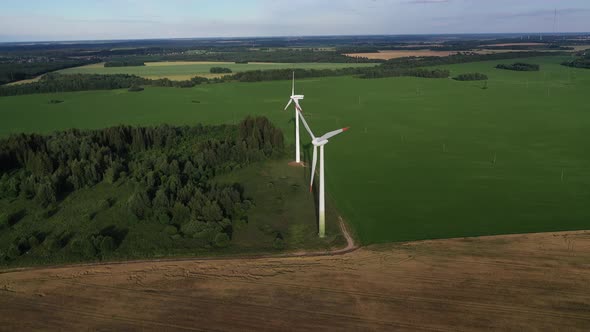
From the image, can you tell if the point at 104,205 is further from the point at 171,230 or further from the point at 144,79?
the point at 144,79

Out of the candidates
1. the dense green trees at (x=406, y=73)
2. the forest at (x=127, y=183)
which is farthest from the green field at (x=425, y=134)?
the forest at (x=127, y=183)

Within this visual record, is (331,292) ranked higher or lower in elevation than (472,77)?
lower

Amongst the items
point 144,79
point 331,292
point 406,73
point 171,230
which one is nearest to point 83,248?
point 171,230

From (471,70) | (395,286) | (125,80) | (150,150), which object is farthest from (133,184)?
(471,70)

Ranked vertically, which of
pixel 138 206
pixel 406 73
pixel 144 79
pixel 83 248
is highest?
pixel 406 73

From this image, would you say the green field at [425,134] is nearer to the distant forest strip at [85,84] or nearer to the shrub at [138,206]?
the distant forest strip at [85,84]

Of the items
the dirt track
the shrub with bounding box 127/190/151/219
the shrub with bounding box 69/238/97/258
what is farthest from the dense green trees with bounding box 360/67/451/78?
the shrub with bounding box 69/238/97/258

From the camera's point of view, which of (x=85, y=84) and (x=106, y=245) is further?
(x=85, y=84)

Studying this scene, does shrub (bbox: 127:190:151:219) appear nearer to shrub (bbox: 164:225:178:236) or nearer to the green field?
shrub (bbox: 164:225:178:236)
